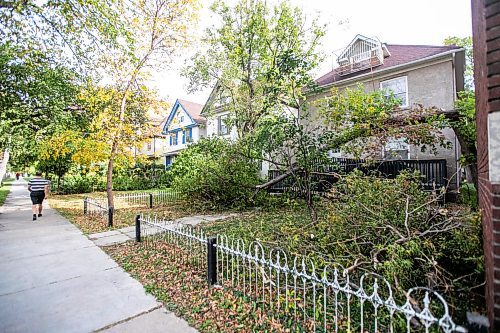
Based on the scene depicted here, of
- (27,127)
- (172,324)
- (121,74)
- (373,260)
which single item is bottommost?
(172,324)

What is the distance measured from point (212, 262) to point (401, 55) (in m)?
17.2

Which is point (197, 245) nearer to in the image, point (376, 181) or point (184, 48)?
point (376, 181)

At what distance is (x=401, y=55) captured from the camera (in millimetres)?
15852

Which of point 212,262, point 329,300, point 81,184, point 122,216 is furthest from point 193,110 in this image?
point 329,300

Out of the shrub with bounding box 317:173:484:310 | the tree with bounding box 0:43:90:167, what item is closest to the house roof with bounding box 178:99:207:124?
the tree with bounding box 0:43:90:167

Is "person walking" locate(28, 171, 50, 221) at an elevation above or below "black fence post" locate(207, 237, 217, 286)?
above

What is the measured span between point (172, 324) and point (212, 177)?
741 centimetres

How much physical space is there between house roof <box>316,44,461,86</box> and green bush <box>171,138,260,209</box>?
10.2 meters

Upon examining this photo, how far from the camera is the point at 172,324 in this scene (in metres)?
3.17

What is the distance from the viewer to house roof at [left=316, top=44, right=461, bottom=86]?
13.8 metres

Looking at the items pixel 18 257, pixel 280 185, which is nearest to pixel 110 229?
pixel 18 257

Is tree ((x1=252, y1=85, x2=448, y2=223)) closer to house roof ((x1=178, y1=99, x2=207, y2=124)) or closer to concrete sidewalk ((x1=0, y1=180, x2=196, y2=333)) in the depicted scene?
concrete sidewalk ((x1=0, y1=180, x2=196, y2=333))

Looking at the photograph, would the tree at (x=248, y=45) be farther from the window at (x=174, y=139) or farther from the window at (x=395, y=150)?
the window at (x=174, y=139)

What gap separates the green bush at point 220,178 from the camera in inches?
411
